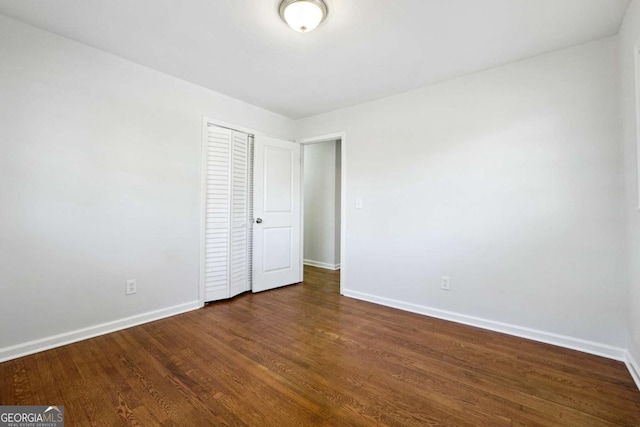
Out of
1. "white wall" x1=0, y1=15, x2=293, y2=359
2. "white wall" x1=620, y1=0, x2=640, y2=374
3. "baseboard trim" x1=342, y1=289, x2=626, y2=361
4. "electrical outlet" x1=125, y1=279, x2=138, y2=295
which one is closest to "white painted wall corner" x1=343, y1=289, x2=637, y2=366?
"baseboard trim" x1=342, y1=289, x2=626, y2=361

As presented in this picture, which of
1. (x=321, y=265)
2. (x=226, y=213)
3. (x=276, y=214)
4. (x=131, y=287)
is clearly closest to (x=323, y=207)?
(x=321, y=265)

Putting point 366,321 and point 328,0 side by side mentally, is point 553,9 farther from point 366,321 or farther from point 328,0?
point 366,321

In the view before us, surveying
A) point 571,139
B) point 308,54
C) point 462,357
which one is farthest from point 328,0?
point 462,357

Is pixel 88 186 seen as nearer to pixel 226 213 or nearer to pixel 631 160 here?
pixel 226 213

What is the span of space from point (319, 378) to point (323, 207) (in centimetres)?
359

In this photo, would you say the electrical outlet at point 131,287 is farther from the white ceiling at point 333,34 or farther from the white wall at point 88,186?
the white ceiling at point 333,34

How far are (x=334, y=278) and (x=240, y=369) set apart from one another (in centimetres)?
259

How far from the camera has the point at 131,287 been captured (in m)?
2.47

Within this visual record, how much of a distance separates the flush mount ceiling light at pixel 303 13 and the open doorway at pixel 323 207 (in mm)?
2982

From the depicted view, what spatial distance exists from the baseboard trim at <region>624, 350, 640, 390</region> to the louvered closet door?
3.39 meters

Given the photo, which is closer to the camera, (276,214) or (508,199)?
(508,199)

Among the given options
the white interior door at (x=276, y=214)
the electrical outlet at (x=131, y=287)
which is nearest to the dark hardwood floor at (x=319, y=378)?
the electrical outlet at (x=131, y=287)

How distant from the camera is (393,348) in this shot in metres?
2.12

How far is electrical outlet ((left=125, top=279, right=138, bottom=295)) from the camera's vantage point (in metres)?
2.45
